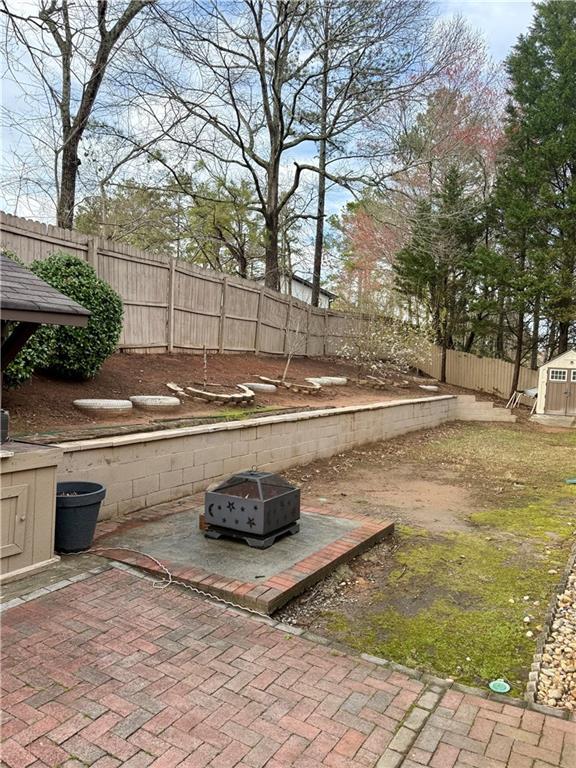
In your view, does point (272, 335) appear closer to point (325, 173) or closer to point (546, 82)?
point (325, 173)

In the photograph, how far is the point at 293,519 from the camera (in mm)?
4379

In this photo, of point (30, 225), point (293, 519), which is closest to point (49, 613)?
point (293, 519)

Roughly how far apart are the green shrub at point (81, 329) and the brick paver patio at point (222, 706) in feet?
13.2

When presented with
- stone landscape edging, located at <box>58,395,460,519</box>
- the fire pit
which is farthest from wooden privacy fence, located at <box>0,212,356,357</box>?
the fire pit

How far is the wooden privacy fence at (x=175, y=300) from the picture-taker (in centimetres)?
768

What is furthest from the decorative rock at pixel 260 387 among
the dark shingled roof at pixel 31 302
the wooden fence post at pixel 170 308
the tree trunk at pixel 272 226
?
the tree trunk at pixel 272 226

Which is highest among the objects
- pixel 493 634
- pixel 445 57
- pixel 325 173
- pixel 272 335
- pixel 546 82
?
pixel 546 82

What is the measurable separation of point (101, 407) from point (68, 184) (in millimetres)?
7400

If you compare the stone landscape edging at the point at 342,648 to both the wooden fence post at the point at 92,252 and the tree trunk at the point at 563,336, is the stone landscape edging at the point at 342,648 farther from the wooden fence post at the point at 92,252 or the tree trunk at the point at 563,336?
the tree trunk at the point at 563,336

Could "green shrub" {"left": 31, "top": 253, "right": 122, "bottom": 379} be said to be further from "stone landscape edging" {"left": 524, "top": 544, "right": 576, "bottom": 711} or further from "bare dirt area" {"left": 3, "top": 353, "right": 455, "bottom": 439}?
"stone landscape edging" {"left": 524, "top": 544, "right": 576, "bottom": 711}

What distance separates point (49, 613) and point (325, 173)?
14330mm

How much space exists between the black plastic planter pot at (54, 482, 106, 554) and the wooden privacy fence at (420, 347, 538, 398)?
51.4ft

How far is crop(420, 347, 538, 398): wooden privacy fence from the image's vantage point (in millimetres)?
18125

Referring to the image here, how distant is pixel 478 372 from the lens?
1836 cm
